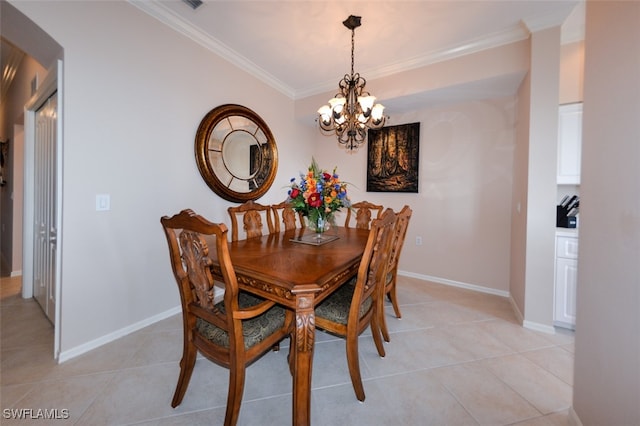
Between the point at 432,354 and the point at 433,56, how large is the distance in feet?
10.0

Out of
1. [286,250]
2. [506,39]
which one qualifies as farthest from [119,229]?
[506,39]

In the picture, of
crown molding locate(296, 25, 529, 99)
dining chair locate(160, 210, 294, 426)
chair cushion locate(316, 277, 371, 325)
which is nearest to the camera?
dining chair locate(160, 210, 294, 426)

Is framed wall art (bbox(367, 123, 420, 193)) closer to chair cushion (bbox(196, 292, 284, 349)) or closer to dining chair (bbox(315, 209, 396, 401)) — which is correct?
dining chair (bbox(315, 209, 396, 401))

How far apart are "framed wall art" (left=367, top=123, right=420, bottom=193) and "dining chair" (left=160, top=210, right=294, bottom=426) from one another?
280 centimetres

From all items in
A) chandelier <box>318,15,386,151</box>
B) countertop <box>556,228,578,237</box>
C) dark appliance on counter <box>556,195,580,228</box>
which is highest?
chandelier <box>318,15,386,151</box>

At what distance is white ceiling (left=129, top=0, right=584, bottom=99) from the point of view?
206 centimetres

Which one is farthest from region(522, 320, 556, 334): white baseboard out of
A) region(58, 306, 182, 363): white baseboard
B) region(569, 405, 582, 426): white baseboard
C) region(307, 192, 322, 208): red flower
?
region(58, 306, 182, 363): white baseboard

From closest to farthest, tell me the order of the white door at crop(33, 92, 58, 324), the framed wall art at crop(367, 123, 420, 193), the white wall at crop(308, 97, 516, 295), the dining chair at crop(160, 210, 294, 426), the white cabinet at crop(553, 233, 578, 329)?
the dining chair at crop(160, 210, 294, 426) < the white door at crop(33, 92, 58, 324) < the white cabinet at crop(553, 233, 578, 329) < the white wall at crop(308, 97, 516, 295) < the framed wall art at crop(367, 123, 420, 193)

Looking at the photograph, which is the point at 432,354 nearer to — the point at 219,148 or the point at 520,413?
the point at 520,413

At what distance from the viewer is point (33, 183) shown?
96.6 inches

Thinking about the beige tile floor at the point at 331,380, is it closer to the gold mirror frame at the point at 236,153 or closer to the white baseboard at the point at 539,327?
the white baseboard at the point at 539,327

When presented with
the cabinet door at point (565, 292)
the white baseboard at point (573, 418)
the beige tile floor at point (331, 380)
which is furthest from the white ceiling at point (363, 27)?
the white baseboard at point (573, 418)

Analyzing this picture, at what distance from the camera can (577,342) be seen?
1.22 metres

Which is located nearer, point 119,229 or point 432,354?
point 432,354
